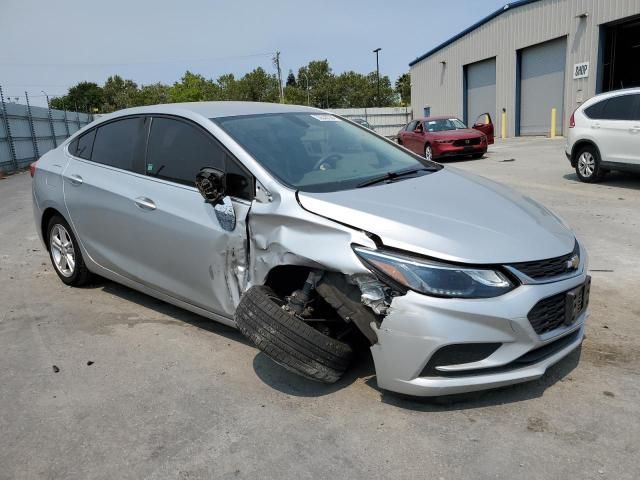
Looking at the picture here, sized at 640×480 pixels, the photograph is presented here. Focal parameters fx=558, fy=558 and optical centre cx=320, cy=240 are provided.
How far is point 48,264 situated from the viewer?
6258mm

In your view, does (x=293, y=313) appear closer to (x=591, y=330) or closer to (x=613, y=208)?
(x=591, y=330)

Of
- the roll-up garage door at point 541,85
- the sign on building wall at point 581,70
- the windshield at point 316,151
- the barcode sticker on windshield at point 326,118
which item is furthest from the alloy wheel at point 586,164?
the roll-up garage door at point 541,85

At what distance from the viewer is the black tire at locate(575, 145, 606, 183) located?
10.0 meters

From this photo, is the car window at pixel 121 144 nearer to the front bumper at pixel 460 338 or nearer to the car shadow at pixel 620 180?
the front bumper at pixel 460 338

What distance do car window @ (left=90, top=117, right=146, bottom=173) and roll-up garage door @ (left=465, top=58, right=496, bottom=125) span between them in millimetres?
27661

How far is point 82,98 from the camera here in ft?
354

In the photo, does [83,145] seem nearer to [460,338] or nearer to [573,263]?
[460,338]

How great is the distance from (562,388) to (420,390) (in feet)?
2.95

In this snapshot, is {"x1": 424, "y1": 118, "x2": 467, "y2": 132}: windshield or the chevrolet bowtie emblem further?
{"x1": 424, "y1": 118, "x2": 467, "y2": 132}: windshield

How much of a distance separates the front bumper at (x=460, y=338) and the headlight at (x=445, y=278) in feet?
0.12

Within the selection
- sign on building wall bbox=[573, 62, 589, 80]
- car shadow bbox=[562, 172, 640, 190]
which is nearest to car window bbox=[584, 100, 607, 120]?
car shadow bbox=[562, 172, 640, 190]

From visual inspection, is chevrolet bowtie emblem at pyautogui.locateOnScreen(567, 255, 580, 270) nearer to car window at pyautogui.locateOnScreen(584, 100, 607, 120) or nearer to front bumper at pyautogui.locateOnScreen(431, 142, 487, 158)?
car window at pyautogui.locateOnScreen(584, 100, 607, 120)

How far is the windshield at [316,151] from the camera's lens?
3438mm

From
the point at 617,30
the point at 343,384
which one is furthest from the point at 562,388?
the point at 617,30
